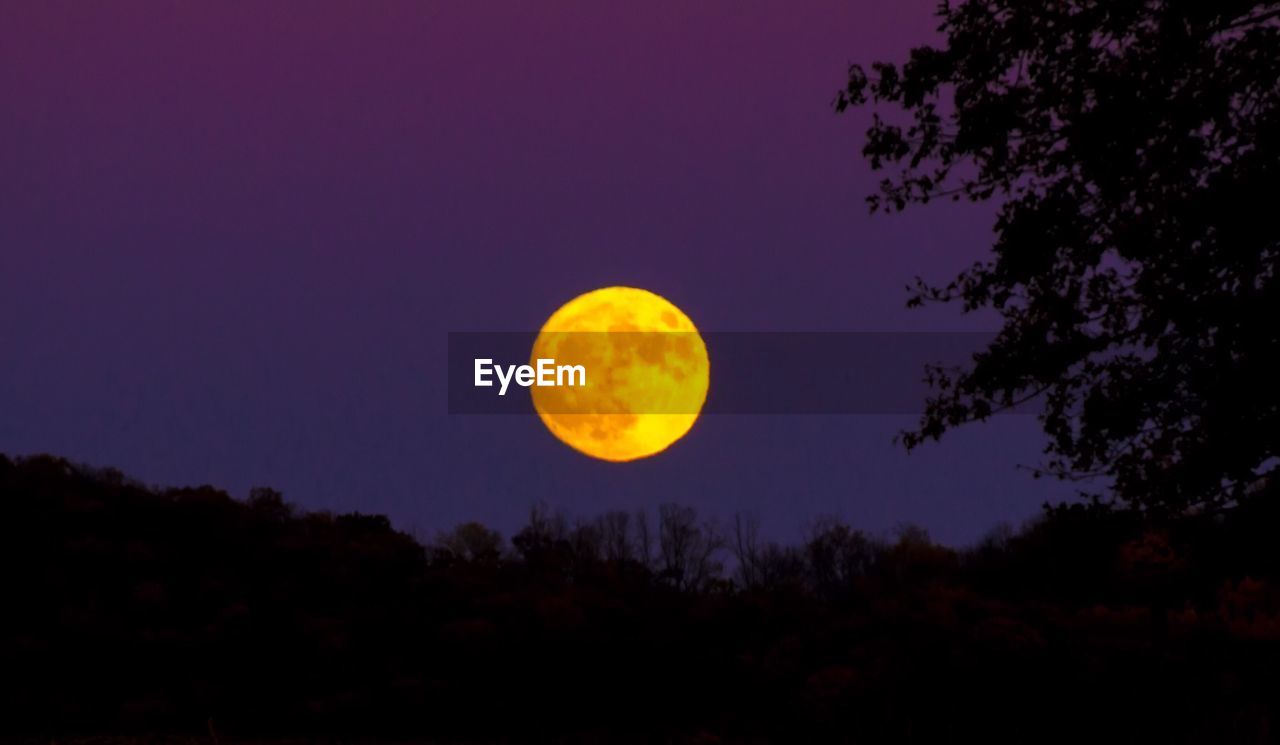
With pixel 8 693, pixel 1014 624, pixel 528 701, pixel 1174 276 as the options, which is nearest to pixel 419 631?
pixel 528 701

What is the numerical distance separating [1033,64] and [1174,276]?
233cm

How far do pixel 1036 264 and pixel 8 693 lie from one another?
12.5 m

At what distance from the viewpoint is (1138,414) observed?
12438 millimetres

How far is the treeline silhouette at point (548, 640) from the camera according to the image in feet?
44.8

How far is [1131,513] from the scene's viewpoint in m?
13.1

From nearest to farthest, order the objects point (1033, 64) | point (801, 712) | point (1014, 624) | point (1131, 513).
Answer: point (1033, 64)
point (1131, 513)
point (801, 712)
point (1014, 624)

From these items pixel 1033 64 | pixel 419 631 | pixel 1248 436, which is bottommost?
pixel 419 631

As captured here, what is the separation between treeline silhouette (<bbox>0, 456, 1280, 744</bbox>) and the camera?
13656 mm

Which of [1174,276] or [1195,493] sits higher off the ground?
[1174,276]

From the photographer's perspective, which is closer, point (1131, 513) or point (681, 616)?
point (1131, 513)

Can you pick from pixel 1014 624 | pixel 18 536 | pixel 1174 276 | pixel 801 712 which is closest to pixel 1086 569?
pixel 1014 624

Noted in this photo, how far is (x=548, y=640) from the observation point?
676 inches

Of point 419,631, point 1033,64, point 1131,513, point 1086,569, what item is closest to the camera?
point 1033,64

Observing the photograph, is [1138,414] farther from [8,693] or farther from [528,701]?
[8,693]
